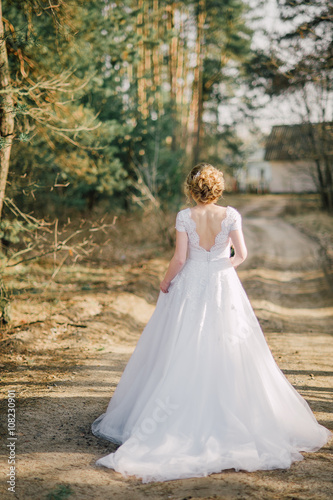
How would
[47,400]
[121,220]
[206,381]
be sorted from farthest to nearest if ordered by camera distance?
[121,220]
[47,400]
[206,381]

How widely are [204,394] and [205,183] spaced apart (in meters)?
1.79

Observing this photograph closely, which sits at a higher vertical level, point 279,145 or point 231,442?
point 279,145

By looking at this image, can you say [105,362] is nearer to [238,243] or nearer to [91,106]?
[238,243]

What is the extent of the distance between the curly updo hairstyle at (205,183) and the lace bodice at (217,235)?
161mm

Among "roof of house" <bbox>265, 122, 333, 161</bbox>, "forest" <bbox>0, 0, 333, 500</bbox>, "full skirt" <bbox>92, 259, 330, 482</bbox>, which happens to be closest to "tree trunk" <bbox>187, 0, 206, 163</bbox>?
"forest" <bbox>0, 0, 333, 500</bbox>

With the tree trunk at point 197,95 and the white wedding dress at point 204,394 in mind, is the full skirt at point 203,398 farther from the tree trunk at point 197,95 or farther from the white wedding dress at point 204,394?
the tree trunk at point 197,95

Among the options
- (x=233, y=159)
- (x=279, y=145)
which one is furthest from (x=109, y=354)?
(x=279, y=145)

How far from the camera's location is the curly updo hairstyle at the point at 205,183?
4.11m

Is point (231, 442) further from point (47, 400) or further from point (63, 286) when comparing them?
point (63, 286)

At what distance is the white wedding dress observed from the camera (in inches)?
146

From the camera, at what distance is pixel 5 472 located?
366 centimetres

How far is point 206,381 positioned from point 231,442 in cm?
51

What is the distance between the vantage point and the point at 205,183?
411 cm

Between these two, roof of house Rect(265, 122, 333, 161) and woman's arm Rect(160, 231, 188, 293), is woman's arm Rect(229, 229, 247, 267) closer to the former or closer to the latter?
woman's arm Rect(160, 231, 188, 293)
